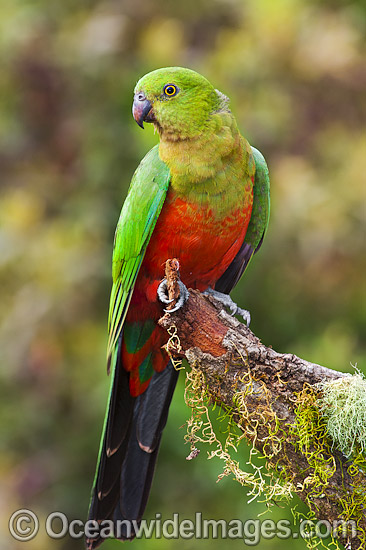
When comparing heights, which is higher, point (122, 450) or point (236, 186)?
point (236, 186)

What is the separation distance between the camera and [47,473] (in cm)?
546

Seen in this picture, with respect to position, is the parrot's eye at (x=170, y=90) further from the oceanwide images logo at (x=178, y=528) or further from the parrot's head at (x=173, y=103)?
the oceanwide images logo at (x=178, y=528)

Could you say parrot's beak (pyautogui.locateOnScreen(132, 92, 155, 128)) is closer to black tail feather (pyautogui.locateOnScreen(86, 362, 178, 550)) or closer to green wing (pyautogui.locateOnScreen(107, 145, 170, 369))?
green wing (pyautogui.locateOnScreen(107, 145, 170, 369))

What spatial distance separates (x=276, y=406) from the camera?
2514mm

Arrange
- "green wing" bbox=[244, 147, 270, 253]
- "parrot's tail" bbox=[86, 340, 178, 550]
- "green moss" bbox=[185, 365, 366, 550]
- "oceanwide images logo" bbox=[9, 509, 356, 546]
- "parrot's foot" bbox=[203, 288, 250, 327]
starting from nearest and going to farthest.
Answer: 1. "green moss" bbox=[185, 365, 366, 550]
2. "parrot's tail" bbox=[86, 340, 178, 550]
3. "parrot's foot" bbox=[203, 288, 250, 327]
4. "green wing" bbox=[244, 147, 270, 253]
5. "oceanwide images logo" bbox=[9, 509, 356, 546]

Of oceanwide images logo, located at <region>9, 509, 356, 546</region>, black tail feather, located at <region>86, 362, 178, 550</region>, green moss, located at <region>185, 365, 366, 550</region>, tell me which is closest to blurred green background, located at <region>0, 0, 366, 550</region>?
oceanwide images logo, located at <region>9, 509, 356, 546</region>

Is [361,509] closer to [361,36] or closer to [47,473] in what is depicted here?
[47,473]

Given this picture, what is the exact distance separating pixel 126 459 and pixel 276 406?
1.16 m

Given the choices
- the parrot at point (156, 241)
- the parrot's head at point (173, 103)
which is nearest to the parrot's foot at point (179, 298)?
the parrot at point (156, 241)

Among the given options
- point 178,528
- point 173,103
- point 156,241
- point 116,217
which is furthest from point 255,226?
point 178,528

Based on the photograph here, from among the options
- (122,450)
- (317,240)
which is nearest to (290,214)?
(317,240)

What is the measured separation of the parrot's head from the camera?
3322mm

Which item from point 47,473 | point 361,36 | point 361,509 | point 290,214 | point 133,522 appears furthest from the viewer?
point 361,36

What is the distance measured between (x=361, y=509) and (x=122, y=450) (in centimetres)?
141
